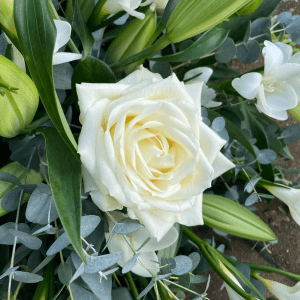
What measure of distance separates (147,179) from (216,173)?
0.08 m

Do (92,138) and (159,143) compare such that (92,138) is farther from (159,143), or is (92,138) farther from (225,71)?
(225,71)

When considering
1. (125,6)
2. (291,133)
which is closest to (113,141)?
(125,6)

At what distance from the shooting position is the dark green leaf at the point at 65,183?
0.22 metres

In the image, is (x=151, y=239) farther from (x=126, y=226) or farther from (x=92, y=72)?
(x=92, y=72)

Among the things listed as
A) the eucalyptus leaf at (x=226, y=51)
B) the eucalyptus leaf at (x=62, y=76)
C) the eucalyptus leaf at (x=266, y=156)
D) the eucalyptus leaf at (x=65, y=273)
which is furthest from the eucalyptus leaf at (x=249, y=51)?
the eucalyptus leaf at (x=65, y=273)

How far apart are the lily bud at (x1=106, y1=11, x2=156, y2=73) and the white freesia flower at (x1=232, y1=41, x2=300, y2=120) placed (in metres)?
0.11

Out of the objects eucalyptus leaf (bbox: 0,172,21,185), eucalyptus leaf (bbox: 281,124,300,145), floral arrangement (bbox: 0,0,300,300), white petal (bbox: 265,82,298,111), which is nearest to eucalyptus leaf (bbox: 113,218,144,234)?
floral arrangement (bbox: 0,0,300,300)

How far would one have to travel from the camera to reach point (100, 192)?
0.26 metres

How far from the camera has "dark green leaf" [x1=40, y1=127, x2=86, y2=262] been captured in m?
0.22

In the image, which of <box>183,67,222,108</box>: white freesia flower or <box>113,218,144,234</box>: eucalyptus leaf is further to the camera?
<box>183,67,222,108</box>: white freesia flower

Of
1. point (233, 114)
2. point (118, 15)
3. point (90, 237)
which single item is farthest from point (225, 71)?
point (90, 237)

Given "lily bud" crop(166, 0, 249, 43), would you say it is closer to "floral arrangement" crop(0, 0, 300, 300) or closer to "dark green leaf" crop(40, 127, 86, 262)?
"floral arrangement" crop(0, 0, 300, 300)

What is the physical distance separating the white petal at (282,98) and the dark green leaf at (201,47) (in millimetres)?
87

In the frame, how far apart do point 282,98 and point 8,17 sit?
282 mm
